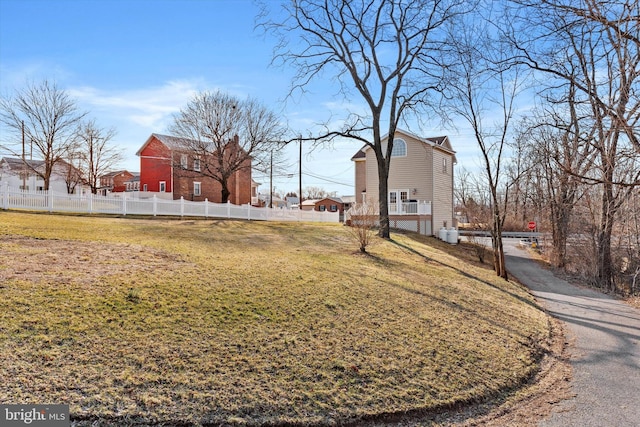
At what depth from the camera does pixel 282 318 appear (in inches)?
233

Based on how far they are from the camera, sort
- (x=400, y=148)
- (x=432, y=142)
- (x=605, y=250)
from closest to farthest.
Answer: (x=605, y=250)
(x=432, y=142)
(x=400, y=148)

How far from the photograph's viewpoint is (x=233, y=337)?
505cm

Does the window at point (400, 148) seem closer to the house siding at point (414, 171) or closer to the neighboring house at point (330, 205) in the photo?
the house siding at point (414, 171)

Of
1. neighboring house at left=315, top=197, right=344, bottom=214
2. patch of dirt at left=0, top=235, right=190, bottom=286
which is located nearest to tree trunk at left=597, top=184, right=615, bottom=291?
patch of dirt at left=0, top=235, right=190, bottom=286

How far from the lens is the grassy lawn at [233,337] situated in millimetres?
3814

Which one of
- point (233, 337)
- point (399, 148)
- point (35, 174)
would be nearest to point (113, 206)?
point (233, 337)

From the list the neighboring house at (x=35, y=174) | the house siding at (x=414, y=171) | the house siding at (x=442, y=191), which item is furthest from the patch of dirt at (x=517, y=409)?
the neighboring house at (x=35, y=174)

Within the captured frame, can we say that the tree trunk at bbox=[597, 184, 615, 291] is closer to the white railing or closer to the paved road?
the paved road

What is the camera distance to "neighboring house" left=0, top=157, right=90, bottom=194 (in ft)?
114

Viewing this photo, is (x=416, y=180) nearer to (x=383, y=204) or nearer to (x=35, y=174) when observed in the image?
(x=383, y=204)

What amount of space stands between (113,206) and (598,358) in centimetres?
1927

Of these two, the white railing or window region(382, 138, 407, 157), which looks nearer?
the white railing

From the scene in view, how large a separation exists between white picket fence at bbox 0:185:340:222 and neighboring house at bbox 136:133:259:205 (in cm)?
787

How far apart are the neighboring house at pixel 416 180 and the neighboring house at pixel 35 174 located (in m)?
25.6
